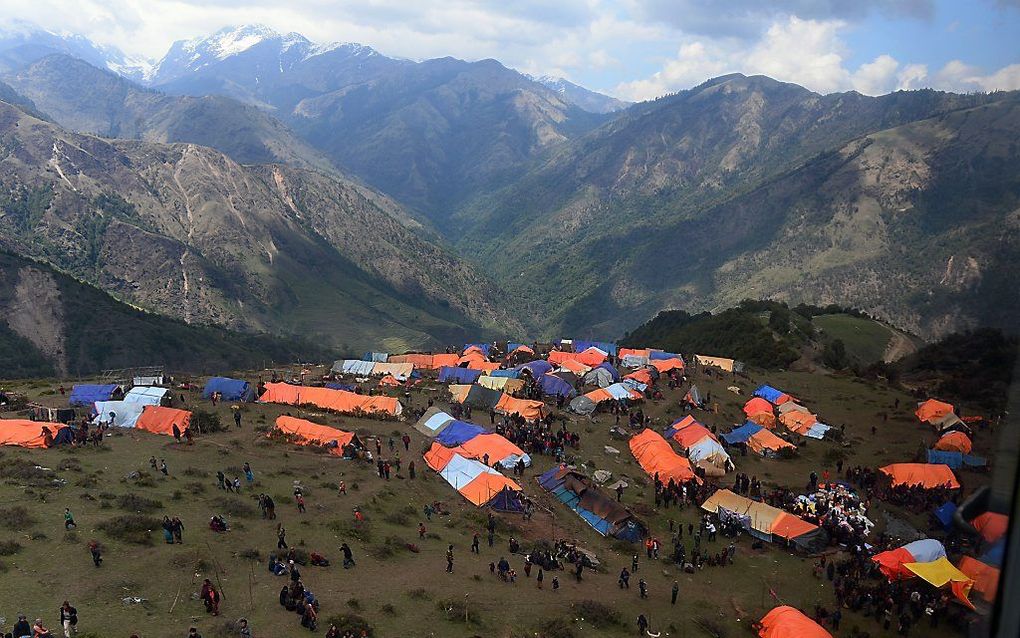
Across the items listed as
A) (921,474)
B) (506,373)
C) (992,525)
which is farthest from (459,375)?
(992,525)

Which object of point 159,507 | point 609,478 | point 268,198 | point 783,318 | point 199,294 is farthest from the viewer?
point 268,198

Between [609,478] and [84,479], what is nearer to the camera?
[84,479]

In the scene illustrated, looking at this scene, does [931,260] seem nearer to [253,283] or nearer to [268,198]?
[253,283]

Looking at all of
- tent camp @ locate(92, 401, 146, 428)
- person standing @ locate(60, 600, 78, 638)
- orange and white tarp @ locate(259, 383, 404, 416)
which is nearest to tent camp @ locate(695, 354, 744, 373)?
orange and white tarp @ locate(259, 383, 404, 416)

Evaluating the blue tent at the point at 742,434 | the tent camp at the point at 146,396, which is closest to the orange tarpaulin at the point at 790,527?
the blue tent at the point at 742,434

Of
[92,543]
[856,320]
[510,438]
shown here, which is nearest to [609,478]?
[510,438]

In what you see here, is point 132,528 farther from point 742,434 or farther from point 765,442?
point 765,442
